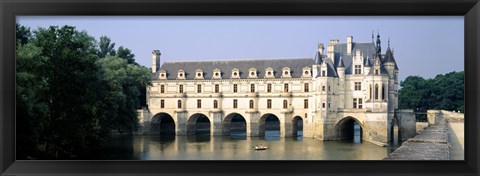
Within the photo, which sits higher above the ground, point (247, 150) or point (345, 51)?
point (345, 51)

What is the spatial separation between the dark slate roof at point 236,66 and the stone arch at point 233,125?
197cm

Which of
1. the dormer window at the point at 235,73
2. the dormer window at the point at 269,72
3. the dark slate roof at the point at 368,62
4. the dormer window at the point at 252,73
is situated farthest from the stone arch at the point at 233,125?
the dark slate roof at the point at 368,62

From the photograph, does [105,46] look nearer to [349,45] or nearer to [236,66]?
[236,66]

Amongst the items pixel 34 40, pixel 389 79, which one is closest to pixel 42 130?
pixel 34 40

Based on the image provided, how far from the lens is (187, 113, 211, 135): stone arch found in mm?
23916

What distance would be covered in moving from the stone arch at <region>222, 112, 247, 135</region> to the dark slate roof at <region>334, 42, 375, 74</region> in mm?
5507

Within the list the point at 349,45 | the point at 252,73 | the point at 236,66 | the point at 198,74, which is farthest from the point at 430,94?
the point at 198,74

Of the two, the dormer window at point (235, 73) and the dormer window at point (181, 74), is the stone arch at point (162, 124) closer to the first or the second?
the dormer window at point (181, 74)

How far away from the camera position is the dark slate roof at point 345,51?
20.5 meters

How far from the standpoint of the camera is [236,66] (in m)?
23.6

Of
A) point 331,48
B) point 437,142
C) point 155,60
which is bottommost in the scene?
point 437,142

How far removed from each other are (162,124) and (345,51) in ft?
30.7

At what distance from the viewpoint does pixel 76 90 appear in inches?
372

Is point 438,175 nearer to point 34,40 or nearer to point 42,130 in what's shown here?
point 42,130
